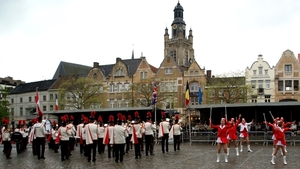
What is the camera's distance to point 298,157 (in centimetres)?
1880

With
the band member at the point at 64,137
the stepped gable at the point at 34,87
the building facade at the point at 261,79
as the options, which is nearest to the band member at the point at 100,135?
the band member at the point at 64,137

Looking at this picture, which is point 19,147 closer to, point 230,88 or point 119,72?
point 230,88

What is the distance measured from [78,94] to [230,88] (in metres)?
23.5

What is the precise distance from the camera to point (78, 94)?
6006 cm

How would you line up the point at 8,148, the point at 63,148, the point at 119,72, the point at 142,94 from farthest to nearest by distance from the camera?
the point at 119,72 → the point at 142,94 → the point at 8,148 → the point at 63,148

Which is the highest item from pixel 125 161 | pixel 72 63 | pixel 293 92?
pixel 72 63

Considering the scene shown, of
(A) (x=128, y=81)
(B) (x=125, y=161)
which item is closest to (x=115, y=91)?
(A) (x=128, y=81)

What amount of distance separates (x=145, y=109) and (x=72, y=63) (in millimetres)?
53514

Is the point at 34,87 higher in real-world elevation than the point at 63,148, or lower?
higher

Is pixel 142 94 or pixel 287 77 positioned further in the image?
pixel 287 77

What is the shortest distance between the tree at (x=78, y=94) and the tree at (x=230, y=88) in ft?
61.1

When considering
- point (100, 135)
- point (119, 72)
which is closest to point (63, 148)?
point (100, 135)

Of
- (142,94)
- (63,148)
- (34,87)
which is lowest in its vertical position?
(63,148)

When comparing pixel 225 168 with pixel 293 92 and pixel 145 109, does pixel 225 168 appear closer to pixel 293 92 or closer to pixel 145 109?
pixel 145 109
